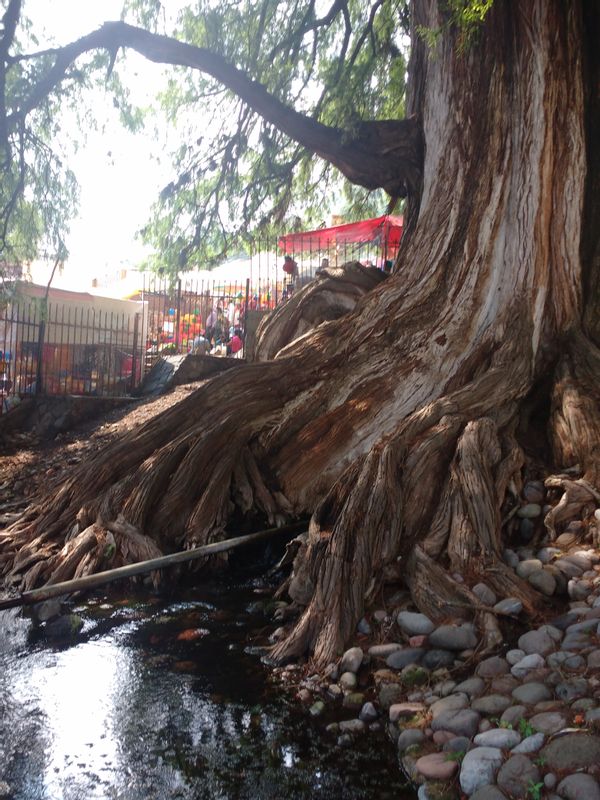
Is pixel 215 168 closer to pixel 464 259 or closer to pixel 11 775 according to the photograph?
pixel 464 259

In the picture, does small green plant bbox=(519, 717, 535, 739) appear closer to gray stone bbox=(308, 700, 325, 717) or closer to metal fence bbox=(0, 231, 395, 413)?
gray stone bbox=(308, 700, 325, 717)

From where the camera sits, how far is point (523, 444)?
602 centimetres

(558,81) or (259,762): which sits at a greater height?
(558,81)

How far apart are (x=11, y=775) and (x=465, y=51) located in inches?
281

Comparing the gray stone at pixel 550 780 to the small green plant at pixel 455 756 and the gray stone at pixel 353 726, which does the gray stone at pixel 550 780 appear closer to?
the small green plant at pixel 455 756

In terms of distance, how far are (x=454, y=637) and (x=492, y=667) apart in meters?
0.34

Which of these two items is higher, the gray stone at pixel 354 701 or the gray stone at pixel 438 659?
the gray stone at pixel 438 659

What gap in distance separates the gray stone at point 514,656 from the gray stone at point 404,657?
48cm

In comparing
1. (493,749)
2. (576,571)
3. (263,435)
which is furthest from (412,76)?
(493,749)

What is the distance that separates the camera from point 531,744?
2.90 meters

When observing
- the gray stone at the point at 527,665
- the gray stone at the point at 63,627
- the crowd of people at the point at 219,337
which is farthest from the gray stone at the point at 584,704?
the crowd of people at the point at 219,337

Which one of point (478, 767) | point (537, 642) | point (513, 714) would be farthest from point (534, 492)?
point (478, 767)

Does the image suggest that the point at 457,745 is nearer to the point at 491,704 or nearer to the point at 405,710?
the point at 491,704

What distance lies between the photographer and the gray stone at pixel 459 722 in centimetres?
320
